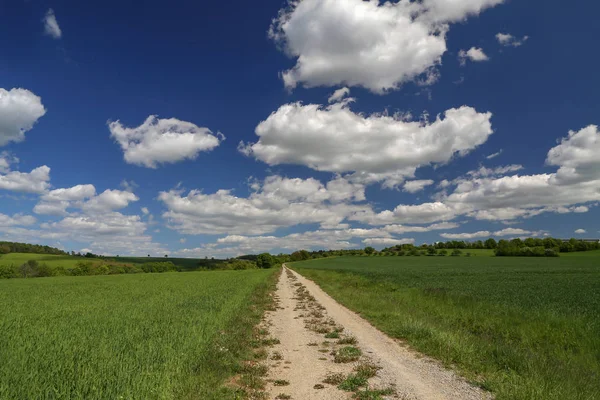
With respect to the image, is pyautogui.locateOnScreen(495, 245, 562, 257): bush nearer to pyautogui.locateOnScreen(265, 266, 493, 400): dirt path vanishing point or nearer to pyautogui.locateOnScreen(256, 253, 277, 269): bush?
pyautogui.locateOnScreen(256, 253, 277, 269): bush

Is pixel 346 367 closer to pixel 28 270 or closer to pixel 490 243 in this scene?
pixel 28 270

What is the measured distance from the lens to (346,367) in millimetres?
9320

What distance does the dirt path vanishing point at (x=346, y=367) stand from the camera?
7492 millimetres

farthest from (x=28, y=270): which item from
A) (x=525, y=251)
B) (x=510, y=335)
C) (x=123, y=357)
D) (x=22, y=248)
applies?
(x=525, y=251)

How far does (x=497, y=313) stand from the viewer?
52.9ft

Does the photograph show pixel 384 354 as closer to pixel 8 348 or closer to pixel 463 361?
pixel 463 361

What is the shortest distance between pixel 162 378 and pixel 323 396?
3595 mm

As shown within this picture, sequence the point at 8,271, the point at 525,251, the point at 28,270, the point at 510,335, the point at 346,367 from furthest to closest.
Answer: the point at 525,251, the point at 28,270, the point at 8,271, the point at 510,335, the point at 346,367

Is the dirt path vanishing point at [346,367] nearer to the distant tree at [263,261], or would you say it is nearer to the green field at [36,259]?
the green field at [36,259]

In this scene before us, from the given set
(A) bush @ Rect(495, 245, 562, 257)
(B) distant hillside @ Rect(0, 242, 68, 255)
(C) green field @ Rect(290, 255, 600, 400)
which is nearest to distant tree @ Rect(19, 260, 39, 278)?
(B) distant hillside @ Rect(0, 242, 68, 255)

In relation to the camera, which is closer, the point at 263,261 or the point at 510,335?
the point at 510,335

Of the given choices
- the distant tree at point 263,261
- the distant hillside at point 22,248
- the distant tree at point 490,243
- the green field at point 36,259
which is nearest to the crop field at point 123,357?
the green field at point 36,259

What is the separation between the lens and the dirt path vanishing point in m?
7.49

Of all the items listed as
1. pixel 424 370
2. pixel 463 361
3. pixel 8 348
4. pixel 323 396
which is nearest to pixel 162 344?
pixel 8 348
